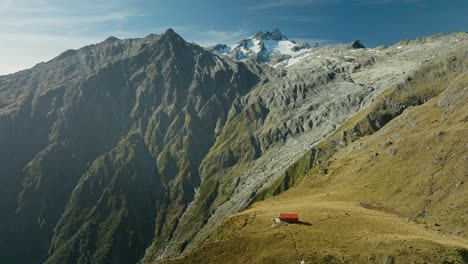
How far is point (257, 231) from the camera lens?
76.2 m

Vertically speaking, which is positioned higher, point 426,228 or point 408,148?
point 408,148

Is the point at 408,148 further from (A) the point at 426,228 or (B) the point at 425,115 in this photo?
(A) the point at 426,228

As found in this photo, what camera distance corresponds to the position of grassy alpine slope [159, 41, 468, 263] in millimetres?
64312

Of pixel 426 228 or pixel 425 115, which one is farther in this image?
pixel 425 115

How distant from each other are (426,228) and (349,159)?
286ft

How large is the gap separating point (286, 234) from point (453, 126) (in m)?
89.9

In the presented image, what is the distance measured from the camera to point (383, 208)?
110m

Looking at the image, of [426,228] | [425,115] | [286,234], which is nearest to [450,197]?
[426,228]

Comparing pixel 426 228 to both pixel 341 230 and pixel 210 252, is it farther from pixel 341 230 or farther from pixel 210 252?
pixel 210 252

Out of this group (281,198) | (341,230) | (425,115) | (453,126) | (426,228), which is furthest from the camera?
(425,115)

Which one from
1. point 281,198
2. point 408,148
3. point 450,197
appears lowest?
point 281,198

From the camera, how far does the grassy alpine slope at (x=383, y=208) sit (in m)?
64.3

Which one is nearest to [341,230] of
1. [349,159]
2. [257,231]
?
[257,231]

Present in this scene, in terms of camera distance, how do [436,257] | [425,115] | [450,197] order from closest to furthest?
1. [436,257]
2. [450,197]
3. [425,115]
